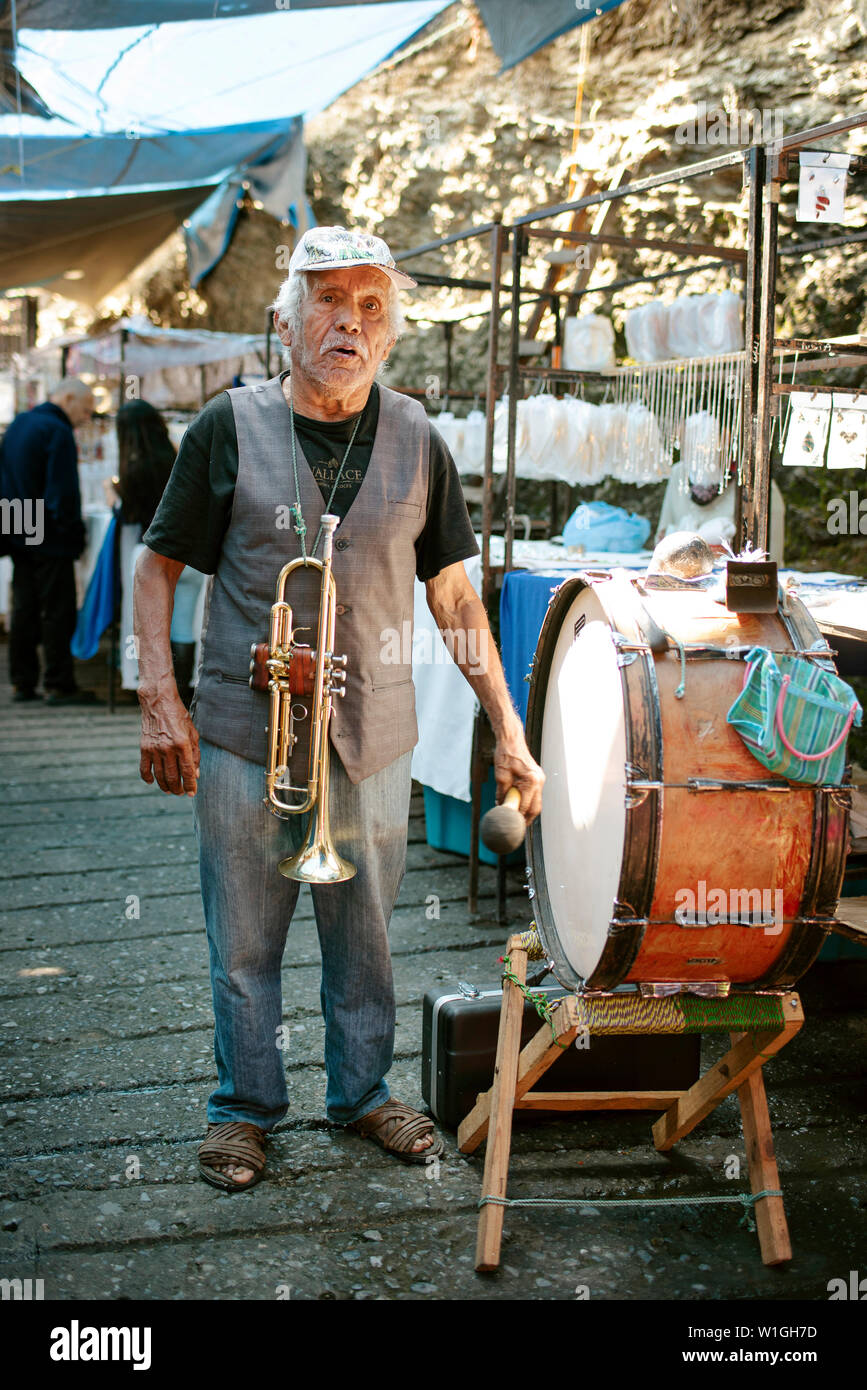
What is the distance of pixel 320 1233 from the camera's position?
2.56 meters

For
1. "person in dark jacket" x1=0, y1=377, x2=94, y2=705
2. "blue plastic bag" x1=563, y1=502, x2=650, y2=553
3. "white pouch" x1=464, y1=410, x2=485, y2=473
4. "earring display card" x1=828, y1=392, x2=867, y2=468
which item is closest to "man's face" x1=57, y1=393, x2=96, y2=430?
"person in dark jacket" x1=0, y1=377, x2=94, y2=705

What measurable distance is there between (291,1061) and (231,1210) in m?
0.78

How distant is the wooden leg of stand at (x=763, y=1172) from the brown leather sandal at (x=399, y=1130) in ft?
2.48

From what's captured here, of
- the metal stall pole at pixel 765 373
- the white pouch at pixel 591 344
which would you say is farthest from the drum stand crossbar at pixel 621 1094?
the white pouch at pixel 591 344

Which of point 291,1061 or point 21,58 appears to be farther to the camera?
point 21,58

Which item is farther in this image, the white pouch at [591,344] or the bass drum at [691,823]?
the white pouch at [591,344]

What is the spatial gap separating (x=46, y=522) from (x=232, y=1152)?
6.24 meters

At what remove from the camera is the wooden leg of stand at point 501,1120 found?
2.43 meters

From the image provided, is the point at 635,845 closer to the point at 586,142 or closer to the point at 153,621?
the point at 153,621

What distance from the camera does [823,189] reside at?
369 cm

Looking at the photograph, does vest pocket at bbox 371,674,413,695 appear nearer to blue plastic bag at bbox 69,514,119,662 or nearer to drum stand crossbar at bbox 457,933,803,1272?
drum stand crossbar at bbox 457,933,803,1272

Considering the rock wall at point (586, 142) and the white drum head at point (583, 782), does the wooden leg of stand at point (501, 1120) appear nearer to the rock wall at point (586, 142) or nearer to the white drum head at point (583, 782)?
the white drum head at point (583, 782)
